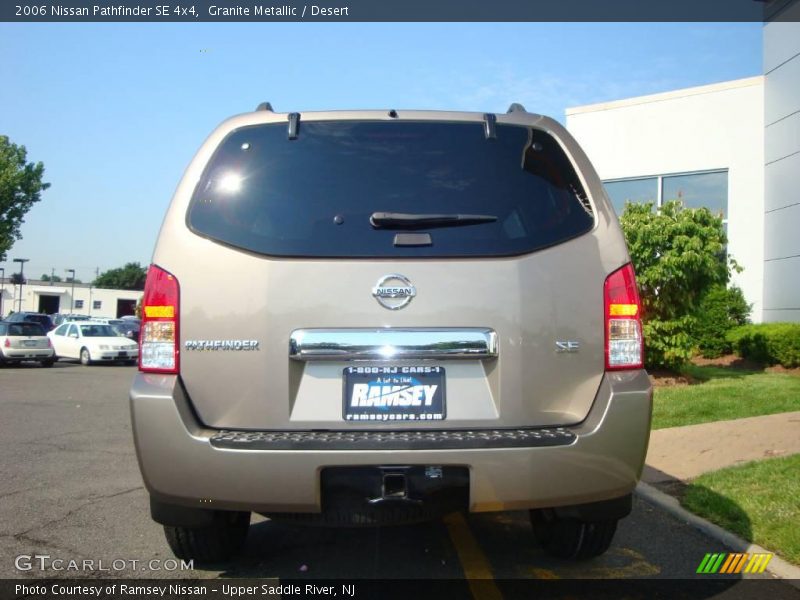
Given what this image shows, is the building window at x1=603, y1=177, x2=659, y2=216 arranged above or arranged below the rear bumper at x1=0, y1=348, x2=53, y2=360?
above

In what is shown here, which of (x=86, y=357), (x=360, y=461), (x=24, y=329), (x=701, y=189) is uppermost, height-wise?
(x=701, y=189)

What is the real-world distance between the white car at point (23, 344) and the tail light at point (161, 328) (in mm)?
22596

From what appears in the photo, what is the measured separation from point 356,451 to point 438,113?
166 centimetres

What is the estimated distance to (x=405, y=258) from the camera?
9.47ft

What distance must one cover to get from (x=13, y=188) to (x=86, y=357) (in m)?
23.6

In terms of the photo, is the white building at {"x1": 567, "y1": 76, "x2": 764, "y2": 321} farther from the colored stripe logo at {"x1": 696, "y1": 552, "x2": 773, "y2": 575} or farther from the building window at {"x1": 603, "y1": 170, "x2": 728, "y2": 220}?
the colored stripe logo at {"x1": 696, "y1": 552, "x2": 773, "y2": 575}

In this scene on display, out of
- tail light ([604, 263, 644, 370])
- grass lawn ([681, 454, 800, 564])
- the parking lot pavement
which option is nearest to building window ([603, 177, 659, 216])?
grass lawn ([681, 454, 800, 564])

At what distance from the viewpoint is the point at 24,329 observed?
2322 centimetres

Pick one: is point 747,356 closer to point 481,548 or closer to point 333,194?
point 481,548

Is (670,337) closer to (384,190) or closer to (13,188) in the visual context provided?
(384,190)

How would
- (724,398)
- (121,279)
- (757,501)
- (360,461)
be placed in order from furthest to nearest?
(121,279) < (724,398) < (757,501) < (360,461)

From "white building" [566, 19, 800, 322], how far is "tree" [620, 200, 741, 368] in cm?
581

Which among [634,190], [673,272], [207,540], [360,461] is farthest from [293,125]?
[634,190]

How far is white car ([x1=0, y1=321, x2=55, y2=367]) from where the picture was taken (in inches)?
887
